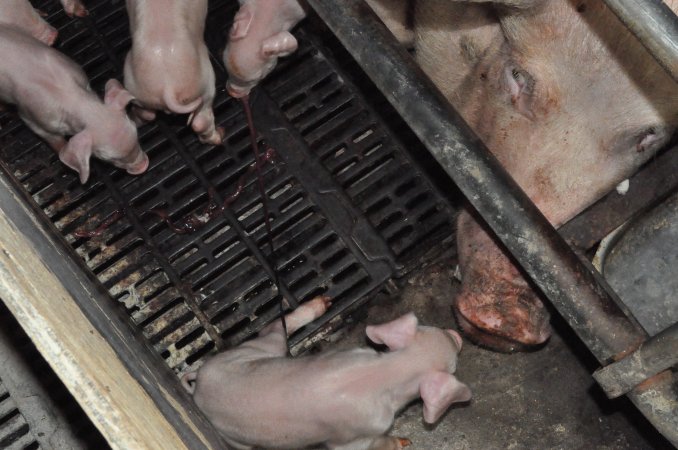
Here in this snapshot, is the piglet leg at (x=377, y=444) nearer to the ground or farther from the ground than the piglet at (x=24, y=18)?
nearer to the ground

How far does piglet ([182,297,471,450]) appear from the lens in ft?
7.63

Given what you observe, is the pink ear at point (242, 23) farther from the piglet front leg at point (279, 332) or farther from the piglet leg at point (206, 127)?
the piglet front leg at point (279, 332)

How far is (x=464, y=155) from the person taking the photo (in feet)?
6.22

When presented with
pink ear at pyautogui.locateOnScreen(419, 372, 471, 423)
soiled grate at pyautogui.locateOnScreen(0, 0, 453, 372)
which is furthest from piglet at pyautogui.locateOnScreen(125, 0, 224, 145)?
pink ear at pyautogui.locateOnScreen(419, 372, 471, 423)

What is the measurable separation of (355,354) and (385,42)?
0.87 m

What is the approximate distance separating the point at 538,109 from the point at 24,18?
67.1 inches

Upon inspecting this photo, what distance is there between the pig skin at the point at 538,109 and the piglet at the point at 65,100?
→ 0.98 m

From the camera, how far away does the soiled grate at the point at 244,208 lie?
9.48 feet

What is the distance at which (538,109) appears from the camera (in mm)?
2369

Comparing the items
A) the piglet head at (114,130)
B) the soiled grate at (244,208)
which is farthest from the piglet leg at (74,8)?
the piglet head at (114,130)

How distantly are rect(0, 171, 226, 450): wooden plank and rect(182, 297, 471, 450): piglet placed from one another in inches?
4.4

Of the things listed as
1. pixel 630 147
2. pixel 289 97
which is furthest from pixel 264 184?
pixel 630 147

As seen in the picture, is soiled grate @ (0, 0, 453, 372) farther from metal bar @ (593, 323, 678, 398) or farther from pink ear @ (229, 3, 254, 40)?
metal bar @ (593, 323, 678, 398)

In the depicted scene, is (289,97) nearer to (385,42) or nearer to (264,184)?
(264,184)
